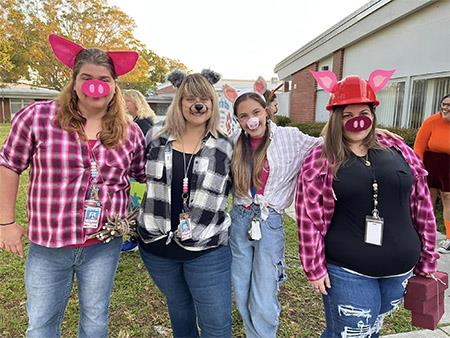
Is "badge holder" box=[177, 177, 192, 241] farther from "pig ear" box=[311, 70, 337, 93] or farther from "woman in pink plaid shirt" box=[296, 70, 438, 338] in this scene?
"pig ear" box=[311, 70, 337, 93]

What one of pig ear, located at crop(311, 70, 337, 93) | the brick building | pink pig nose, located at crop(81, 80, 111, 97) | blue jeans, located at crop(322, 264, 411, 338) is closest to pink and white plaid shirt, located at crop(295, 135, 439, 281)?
blue jeans, located at crop(322, 264, 411, 338)

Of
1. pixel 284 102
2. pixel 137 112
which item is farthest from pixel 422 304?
pixel 284 102

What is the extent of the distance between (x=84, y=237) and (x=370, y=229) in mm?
1407

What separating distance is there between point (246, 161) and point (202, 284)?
29.1 inches

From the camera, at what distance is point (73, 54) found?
1921 mm

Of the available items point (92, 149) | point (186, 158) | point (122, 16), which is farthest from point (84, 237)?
point (122, 16)

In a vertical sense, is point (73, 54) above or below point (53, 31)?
below

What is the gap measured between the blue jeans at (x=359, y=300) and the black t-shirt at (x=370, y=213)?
57mm

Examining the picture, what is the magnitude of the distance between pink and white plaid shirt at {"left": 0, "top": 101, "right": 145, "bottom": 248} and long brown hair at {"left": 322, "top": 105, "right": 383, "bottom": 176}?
115 centimetres

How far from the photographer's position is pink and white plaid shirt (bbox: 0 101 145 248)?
1.73 meters

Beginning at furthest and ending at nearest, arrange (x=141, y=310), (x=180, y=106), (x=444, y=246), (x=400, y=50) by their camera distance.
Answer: (x=400, y=50), (x=444, y=246), (x=141, y=310), (x=180, y=106)

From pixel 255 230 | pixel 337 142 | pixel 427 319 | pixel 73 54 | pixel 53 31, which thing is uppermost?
pixel 53 31

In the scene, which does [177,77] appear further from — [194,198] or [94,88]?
[194,198]

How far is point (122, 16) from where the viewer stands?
897 inches
